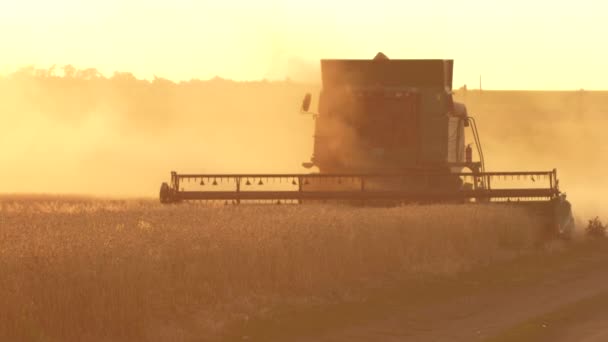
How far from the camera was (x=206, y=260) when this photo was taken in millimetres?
20938

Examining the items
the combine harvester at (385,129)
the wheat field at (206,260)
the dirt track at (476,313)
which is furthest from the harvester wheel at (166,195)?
the dirt track at (476,313)

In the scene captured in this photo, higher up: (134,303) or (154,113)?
(154,113)

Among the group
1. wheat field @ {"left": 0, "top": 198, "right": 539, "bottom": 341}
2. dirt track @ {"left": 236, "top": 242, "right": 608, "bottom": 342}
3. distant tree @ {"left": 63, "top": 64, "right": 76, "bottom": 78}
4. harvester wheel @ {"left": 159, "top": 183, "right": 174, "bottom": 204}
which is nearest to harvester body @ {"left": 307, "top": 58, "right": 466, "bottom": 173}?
harvester wheel @ {"left": 159, "top": 183, "right": 174, "bottom": 204}

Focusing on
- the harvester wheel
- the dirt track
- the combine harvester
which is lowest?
the dirt track

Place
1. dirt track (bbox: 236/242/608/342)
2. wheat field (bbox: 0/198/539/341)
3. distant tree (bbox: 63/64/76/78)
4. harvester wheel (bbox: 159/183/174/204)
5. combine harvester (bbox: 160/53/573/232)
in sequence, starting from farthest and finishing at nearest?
Answer: distant tree (bbox: 63/64/76/78) → combine harvester (bbox: 160/53/573/232) → harvester wheel (bbox: 159/183/174/204) → dirt track (bbox: 236/242/608/342) → wheat field (bbox: 0/198/539/341)

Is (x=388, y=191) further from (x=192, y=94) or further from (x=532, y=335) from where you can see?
(x=192, y=94)

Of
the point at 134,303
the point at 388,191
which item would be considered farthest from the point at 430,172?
the point at 134,303

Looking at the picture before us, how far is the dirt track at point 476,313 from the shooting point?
19031 mm

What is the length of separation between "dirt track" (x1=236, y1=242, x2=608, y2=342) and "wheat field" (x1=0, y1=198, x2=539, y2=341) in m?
0.64

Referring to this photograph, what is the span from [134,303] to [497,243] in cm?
1414

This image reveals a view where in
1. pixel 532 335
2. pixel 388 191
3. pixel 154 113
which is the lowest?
pixel 532 335

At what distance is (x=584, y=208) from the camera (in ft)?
165

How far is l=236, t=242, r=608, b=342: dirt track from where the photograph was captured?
19031mm

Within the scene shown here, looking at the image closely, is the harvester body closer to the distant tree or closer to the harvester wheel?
the harvester wheel
